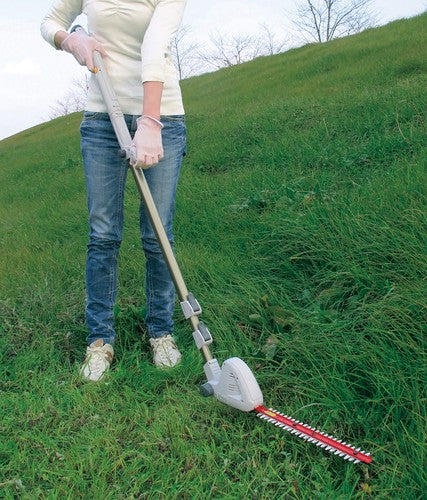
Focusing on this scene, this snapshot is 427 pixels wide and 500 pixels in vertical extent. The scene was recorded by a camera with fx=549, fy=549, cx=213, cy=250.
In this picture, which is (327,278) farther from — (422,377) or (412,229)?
(422,377)

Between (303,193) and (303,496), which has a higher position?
(303,193)

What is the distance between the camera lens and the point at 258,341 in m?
2.68

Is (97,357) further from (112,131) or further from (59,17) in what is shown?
(59,17)

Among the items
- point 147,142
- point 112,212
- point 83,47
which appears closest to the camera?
point 147,142

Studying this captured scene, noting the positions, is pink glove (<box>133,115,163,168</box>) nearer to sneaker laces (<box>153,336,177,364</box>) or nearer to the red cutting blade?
sneaker laces (<box>153,336,177,364</box>)

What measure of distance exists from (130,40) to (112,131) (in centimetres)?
44

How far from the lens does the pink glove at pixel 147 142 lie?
2268 millimetres

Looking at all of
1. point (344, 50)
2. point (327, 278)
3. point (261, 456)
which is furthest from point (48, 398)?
point (344, 50)

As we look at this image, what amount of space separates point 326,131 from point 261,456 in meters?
3.67

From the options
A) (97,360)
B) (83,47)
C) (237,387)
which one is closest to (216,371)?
(237,387)

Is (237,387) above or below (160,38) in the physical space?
below

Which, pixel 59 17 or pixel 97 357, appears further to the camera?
pixel 59 17

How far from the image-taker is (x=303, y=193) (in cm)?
371

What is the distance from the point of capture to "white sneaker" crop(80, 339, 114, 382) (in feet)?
8.62
